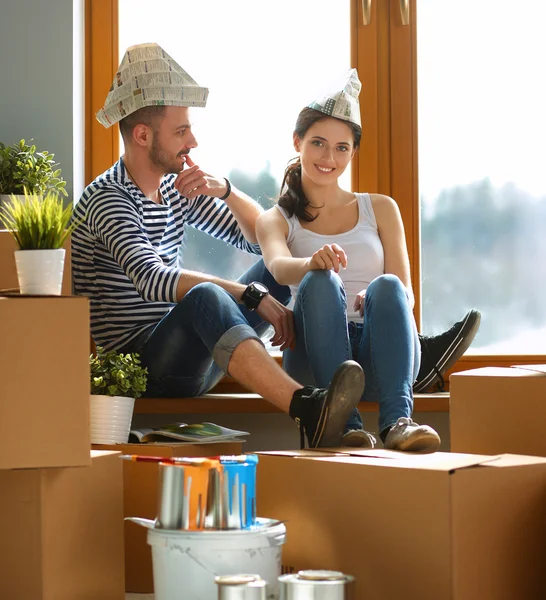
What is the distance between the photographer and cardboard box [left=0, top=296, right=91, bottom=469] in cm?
140

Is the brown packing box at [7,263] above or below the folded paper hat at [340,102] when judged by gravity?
below

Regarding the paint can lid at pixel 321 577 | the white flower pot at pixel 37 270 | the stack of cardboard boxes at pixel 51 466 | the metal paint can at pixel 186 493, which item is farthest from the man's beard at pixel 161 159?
the paint can lid at pixel 321 577

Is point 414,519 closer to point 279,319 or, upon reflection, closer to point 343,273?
point 279,319

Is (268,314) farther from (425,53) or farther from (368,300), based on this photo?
(425,53)

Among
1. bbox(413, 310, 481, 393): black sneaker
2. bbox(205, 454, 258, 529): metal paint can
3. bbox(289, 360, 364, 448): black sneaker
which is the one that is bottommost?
bbox(205, 454, 258, 529): metal paint can

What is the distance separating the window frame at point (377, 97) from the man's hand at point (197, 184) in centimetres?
38

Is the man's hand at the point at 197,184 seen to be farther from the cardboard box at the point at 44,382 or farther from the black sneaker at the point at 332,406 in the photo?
the cardboard box at the point at 44,382

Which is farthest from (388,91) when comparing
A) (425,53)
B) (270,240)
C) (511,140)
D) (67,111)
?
(67,111)

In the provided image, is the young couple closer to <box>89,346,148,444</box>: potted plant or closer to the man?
the man

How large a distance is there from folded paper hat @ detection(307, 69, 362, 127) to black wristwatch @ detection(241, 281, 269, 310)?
0.48m

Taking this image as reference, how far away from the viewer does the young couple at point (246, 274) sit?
1936 millimetres

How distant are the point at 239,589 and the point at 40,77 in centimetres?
173

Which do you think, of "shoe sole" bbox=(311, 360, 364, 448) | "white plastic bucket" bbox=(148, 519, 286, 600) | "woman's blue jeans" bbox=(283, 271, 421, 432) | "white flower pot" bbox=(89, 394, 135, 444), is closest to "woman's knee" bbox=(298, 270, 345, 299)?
"woman's blue jeans" bbox=(283, 271, 421, 432)

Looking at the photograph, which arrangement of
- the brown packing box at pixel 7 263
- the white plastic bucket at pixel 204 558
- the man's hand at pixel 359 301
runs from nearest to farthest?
the white plastic bucket at pixel 204 558 < the brown packing box at pixel 7 263 < the man's hand at pixel 359 301
